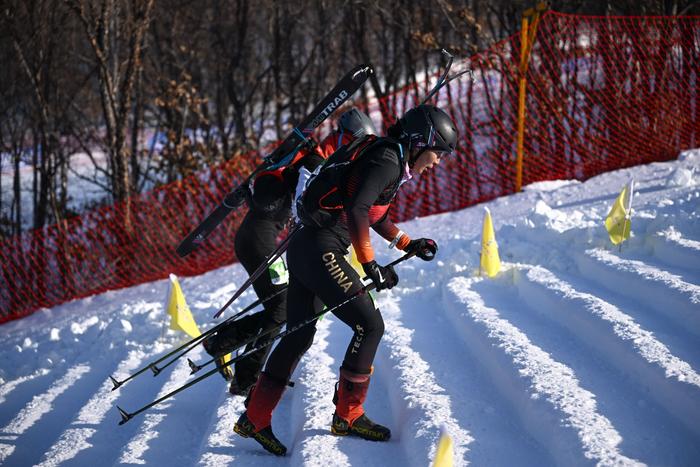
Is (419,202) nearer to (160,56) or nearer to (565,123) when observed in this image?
(565,123)

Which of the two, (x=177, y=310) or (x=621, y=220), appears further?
(x=177, y=310)

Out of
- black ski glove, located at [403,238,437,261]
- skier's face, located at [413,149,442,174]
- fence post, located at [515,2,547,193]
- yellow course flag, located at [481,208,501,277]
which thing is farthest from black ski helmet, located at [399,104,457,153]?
fence post, located at [515,2,547,193]

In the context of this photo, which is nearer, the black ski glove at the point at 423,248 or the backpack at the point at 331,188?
the backpack at the point at 331,188

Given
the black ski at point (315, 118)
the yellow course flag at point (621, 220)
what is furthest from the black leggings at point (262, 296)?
the yellow course flag at point (621, 220)

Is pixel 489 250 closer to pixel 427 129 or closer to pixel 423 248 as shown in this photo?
pixel 423 248

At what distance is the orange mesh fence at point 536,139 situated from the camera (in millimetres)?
9188

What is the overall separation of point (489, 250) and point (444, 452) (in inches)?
139

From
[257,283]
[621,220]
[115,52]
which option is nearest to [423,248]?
[257,283]

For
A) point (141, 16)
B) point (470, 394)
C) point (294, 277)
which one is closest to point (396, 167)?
point (294, 277)

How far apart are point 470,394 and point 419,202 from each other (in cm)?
629

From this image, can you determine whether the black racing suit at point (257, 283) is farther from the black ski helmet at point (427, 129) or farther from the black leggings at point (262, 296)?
the black ski helmet at point (427, 129)

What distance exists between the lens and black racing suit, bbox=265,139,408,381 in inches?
132

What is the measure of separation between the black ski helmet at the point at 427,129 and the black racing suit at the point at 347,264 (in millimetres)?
136

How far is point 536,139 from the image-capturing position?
9.35 meters
